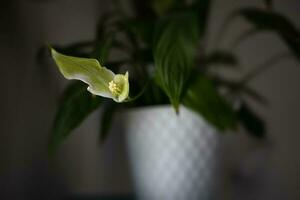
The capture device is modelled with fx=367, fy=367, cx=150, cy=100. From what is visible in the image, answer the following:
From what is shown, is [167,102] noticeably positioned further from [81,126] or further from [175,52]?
[81,126]

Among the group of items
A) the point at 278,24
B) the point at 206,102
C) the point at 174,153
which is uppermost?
the point at 278,24

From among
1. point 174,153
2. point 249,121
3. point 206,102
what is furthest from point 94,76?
point 249,121

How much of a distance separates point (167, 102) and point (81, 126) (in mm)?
341

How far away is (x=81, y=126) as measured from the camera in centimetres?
88

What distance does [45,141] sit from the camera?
2.41ft

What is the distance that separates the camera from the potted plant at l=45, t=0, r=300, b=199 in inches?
16.9

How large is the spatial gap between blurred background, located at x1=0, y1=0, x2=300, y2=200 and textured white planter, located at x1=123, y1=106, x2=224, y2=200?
0.20 meters

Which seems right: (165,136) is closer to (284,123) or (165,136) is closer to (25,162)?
(25,162)

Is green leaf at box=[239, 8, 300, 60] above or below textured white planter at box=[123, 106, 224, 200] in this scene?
above

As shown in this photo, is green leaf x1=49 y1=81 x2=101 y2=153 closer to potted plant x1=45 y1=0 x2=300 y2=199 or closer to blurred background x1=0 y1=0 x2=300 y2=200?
potted plant x1=45 y1=0 x2=300 y2=199

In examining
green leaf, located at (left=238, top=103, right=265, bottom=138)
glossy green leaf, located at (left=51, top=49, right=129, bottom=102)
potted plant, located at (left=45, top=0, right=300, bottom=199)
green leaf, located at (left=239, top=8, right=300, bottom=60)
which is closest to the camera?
glossy green leaf, located at (left=51, top=49, right=129, bottom=102)

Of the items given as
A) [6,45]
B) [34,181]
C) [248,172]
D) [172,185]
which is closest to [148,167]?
[172,185]

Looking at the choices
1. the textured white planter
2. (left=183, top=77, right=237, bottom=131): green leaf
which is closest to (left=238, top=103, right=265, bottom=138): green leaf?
the textured white planter

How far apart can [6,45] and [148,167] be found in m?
0.33
